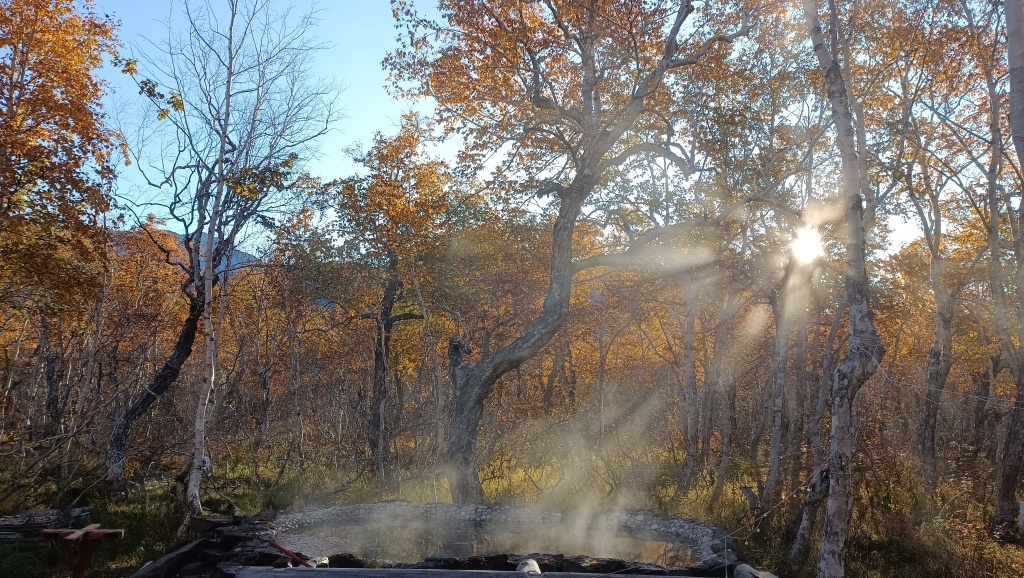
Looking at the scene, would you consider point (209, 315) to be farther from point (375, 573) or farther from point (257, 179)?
point (375, 573)

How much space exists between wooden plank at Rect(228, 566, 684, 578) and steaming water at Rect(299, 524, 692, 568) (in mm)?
1721

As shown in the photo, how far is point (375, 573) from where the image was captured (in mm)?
6195

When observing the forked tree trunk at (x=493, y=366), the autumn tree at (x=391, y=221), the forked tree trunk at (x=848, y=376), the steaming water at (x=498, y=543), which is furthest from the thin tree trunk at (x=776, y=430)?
the autumn tree at (x=391, y=221)

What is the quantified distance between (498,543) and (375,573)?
3.01m

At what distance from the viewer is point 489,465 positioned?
1427 centimetres

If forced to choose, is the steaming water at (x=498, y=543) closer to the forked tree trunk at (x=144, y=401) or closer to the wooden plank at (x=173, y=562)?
the wooden plank at (x=173, y=562)

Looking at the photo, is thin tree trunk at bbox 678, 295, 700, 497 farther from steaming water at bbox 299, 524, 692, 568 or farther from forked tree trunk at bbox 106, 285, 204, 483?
forked tree trunk at bbox 106, 285, 204, 483

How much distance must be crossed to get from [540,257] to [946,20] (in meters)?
9.61

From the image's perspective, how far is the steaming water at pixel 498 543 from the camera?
824 centimetres

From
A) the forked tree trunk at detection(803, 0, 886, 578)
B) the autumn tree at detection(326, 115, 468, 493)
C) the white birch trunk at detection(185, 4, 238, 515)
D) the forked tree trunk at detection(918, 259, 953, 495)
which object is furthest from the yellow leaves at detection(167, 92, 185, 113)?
the forked tree trunk at detection(918, 259, 953, 495)

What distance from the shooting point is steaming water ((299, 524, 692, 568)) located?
824 centimetres

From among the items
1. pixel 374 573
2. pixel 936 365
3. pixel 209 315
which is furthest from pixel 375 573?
pixel 936 365

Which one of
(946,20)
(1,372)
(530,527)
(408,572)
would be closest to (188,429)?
(1,372)

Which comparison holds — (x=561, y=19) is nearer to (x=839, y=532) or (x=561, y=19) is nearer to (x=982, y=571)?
(x=839, y=532)
